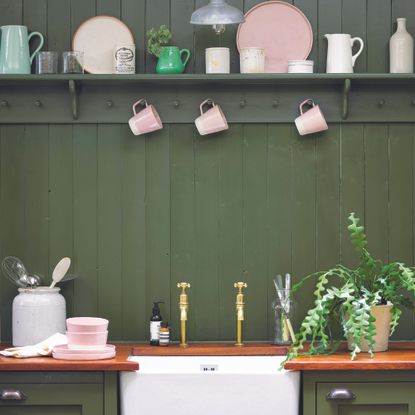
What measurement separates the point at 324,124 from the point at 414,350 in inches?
37.3

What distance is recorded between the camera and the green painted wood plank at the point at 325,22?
3.99m

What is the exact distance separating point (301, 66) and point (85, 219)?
41.8 inches

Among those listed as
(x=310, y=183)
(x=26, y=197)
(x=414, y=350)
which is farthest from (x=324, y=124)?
(x=26, y=197)

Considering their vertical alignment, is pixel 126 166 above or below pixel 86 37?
below

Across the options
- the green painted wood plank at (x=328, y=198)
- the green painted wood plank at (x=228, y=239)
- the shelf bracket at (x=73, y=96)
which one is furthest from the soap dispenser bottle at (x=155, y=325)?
the shelf bracket at (x=73, y=96)

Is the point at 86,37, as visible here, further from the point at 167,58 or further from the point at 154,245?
the point at 154,245

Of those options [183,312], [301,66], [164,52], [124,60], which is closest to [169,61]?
[164,52]

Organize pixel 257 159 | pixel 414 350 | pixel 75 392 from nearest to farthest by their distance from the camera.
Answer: pixel 75 392 → pixel 414 350 → pixel 257 159

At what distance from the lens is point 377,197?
13.1 ft

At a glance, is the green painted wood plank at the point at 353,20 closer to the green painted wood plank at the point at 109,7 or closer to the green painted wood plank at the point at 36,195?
the green painted wood plank at the point at 109,7

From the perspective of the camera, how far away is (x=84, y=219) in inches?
157

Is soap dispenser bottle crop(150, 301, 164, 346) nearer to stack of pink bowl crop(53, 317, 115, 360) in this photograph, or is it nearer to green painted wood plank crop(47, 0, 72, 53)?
stack of pink bowl crop(53, 317, 115, 360)

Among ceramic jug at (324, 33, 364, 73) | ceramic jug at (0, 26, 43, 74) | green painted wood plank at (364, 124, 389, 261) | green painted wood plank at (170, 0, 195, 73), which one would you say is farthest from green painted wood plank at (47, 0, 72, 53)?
green painted wood plank at (364, 124, 389, 261)

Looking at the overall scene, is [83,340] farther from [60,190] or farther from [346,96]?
[346,96]
